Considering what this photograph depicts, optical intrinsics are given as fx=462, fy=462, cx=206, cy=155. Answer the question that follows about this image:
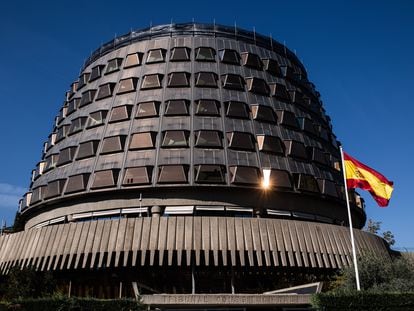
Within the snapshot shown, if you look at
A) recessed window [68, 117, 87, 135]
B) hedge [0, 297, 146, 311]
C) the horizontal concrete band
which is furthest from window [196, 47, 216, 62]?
hedge [0, 297, 146, 311]

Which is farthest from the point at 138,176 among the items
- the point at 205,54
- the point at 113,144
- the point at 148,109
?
the point at 205,54

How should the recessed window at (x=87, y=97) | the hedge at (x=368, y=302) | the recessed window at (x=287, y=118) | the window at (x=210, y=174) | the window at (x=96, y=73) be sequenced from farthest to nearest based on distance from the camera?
the window at (x=96, y=73)
the recessed window at (x=87, y=97)
the recessed window at (x=287, y=118)
the window at (x=210, y=174)
the hedge at (x=368, y=302)

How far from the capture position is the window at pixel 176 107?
40.7 m

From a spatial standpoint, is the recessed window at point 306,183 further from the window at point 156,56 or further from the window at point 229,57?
the window at point 156,56

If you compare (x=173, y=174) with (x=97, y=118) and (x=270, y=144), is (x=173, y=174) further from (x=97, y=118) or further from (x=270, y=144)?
(x=97, y=118)

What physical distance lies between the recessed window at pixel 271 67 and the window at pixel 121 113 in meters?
14.6

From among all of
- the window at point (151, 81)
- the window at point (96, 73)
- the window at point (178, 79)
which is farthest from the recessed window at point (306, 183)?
the window at point (96, 73)

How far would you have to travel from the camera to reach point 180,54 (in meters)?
45.5

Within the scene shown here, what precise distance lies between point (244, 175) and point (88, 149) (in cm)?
1424

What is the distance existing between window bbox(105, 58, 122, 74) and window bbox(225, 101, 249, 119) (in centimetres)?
1288

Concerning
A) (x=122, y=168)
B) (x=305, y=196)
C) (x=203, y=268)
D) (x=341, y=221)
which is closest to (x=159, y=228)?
(x=203, y=268)

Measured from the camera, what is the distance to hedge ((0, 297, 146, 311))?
2112 cm

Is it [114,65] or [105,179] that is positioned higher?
[114,65]

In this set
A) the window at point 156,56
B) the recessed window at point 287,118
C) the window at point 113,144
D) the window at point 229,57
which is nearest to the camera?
the window at point 113,144
